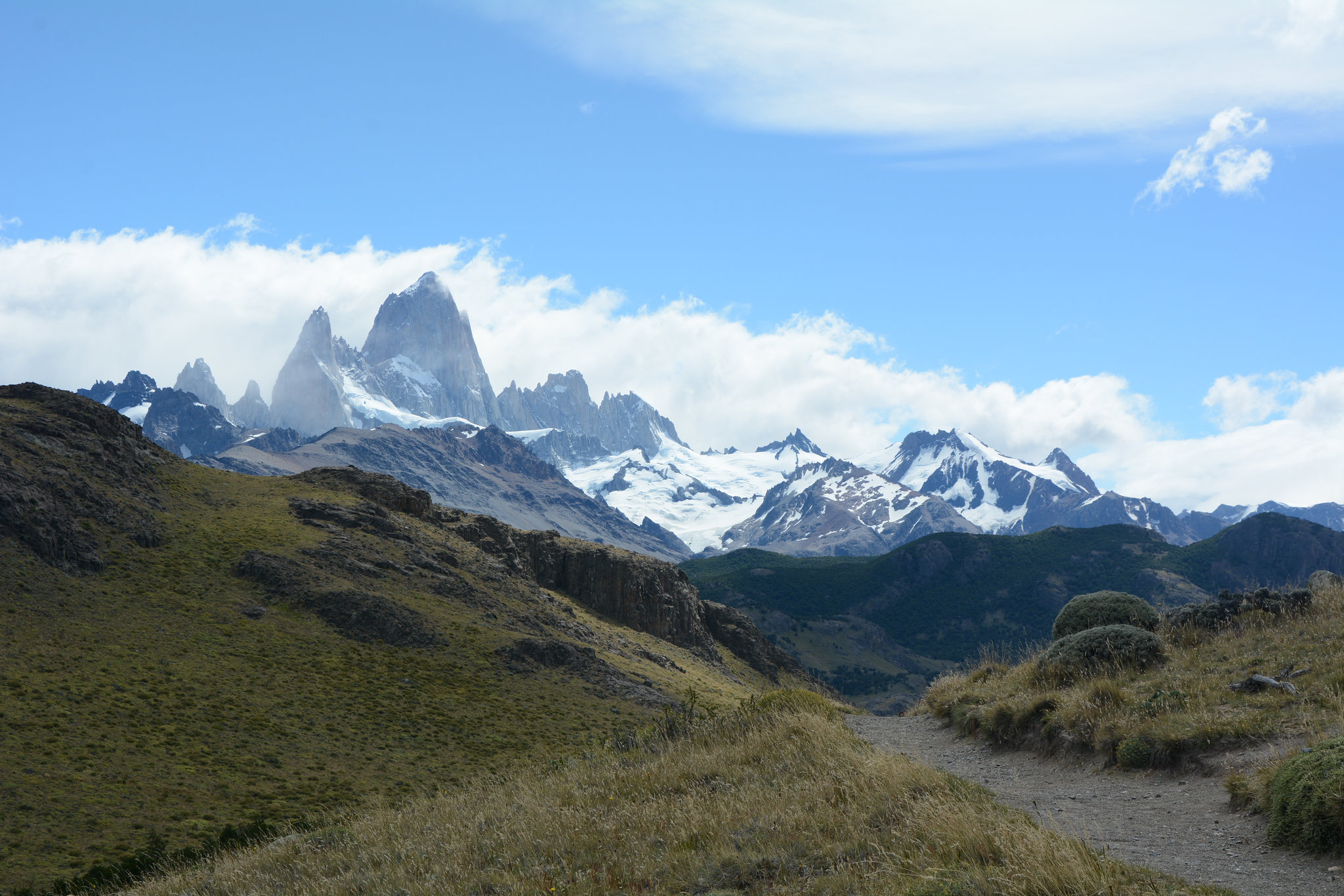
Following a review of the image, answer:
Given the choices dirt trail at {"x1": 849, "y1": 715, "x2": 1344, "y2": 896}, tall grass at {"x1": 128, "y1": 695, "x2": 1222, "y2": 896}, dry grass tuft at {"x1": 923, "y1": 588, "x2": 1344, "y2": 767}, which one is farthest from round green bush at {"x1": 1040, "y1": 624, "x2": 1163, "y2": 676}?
tall grass at {"x1": 128, "y1": 695, "x2": 1222, "y2": 896}

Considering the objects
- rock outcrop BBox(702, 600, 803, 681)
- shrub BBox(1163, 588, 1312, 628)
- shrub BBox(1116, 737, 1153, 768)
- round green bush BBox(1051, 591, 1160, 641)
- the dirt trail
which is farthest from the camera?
rock outcrop BBox(702, 600, 803, 681)

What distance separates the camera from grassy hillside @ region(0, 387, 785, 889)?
44625 millimetres

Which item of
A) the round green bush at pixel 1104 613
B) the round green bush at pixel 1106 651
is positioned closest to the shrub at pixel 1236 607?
the round green bush at pixel 1106 651

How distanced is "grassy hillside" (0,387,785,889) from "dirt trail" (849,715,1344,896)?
57.2 ft

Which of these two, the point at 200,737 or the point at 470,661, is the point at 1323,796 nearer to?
the point at 200,737

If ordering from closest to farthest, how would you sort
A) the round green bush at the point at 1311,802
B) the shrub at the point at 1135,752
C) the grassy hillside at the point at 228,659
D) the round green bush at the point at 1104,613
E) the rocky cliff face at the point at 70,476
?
1. the round green bush at the point at 1311,802
2. the shrub at the point at 1135,752
3. the round green bush at the point at 1104,613
4. the grassy hillside at the point at 228,659
5. the rocky cliff face at the point at 70,476

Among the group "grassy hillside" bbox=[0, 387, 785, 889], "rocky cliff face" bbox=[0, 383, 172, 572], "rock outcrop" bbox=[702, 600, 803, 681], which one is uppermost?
"rocky cliff face" bbox=[0, 383, 172, 572]

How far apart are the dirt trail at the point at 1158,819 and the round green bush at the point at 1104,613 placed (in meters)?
9.96

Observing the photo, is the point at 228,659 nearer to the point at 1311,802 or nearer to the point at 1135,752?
the point at 1135,752

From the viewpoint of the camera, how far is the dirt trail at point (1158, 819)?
28.2 feet

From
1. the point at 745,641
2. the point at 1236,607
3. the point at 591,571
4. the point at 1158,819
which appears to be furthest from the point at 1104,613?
the point at 745,641

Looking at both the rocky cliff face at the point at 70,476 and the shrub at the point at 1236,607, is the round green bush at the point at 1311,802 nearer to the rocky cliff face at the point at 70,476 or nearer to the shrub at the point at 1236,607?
the shrub at the point at 1236,607

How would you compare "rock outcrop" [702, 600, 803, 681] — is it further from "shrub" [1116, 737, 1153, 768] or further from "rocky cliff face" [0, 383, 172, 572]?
"shrub" [1116, 737, 1153, 768]

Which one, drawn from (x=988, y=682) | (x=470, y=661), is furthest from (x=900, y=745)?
(x=470, y=661)
